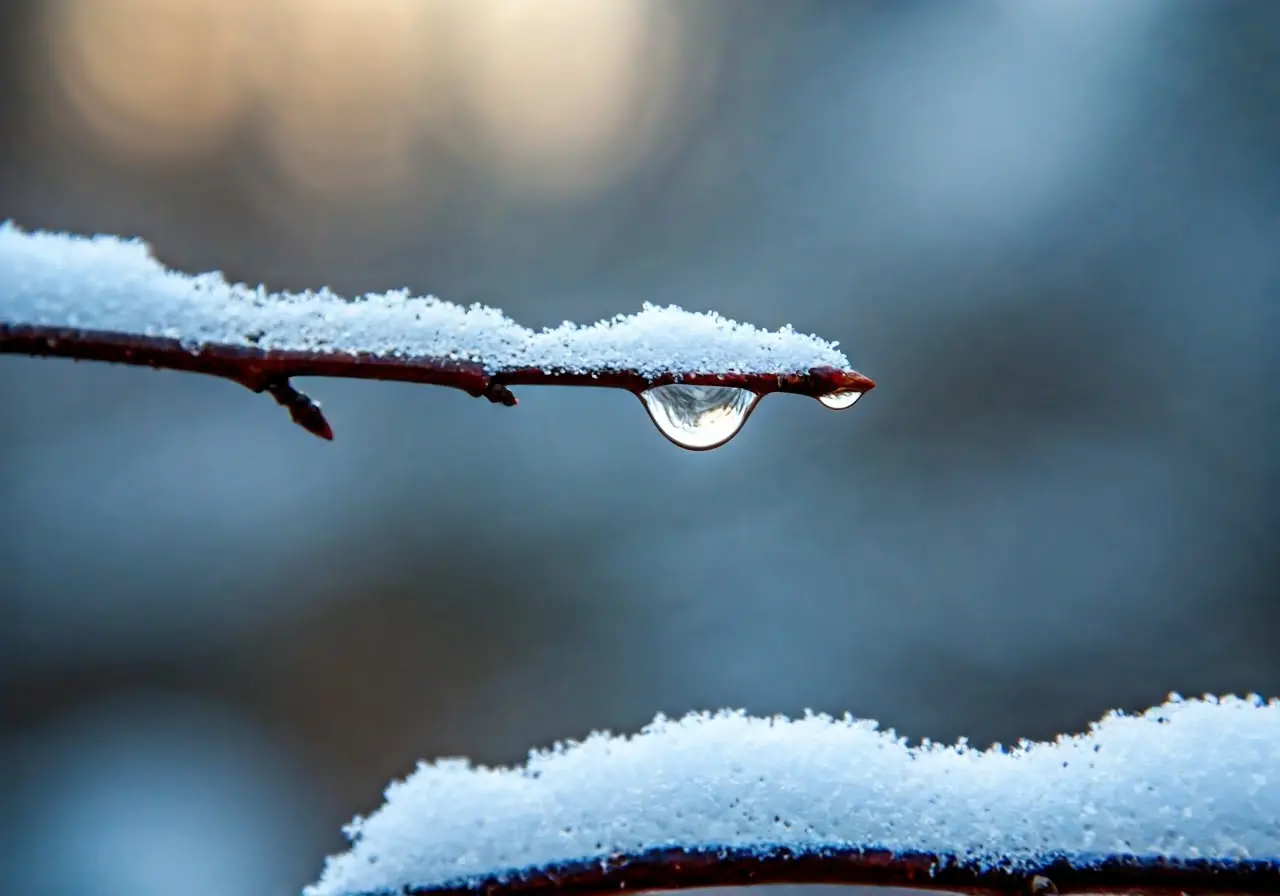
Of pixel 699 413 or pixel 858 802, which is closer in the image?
pixel 858 802

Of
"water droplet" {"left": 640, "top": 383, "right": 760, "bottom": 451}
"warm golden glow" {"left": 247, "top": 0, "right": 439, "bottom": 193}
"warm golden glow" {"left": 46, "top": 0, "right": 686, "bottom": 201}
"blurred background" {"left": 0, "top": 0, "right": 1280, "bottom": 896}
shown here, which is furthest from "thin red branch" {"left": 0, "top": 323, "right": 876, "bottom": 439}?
"warm golden glow" {"left": 247, "top": 0, "right": 439, "bottom": 193}

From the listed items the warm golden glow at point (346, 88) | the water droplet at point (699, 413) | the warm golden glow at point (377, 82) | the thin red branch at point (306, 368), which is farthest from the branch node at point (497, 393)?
the warm golden glow at point (346, 88)

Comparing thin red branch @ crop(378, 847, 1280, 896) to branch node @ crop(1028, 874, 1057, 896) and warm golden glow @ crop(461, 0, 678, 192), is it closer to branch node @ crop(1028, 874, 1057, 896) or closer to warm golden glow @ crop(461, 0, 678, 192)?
branch node @ crop(1028, 874, 1057, 896)

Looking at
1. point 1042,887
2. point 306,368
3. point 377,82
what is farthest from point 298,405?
point 377,82

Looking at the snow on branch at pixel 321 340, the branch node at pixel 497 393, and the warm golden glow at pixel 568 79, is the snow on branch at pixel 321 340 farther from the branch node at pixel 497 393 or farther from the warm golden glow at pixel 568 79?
the warm golden glow at pixel 568 79

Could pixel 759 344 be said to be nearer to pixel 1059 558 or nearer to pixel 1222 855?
pixel 1222 855

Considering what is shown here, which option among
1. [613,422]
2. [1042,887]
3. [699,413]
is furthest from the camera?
[613,422]

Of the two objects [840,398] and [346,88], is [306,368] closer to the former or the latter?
[840,398]

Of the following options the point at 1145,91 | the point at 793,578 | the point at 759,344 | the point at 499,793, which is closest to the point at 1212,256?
the point at 1145,91
